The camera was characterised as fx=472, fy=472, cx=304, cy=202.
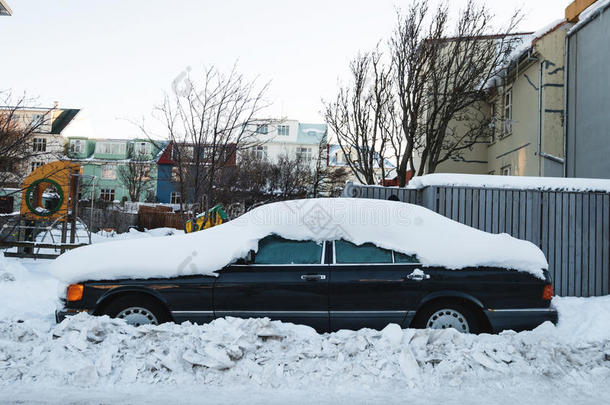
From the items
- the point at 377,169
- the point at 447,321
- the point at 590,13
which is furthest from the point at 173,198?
the point at 447,321

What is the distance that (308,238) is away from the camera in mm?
4996

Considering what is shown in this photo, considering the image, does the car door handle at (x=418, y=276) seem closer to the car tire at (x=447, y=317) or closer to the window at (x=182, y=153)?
the car tire at (x=447, y=317)

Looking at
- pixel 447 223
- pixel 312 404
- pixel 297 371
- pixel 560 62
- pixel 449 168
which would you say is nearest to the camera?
pixel 312 404

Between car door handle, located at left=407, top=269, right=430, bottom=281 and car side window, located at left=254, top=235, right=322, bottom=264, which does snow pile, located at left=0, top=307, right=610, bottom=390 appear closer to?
car door handle, located at left=407, top=269, right=430, bottom=281

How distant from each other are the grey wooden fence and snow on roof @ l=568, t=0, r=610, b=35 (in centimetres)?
631

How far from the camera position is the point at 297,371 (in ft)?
13.1

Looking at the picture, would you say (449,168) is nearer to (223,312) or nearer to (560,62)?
(560,62)

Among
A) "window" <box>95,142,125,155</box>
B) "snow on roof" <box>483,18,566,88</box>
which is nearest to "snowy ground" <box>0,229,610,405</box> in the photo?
"snow on roof" <box>483,18,566,88</box>

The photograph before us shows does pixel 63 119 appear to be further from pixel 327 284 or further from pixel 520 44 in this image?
pixel 327 284

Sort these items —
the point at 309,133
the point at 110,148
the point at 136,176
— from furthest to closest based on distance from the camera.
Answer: the point at 309,133 < the point at 110,148 < the point at 136,176

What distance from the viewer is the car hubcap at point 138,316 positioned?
4.73 meters

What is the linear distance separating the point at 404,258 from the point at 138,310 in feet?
9.11

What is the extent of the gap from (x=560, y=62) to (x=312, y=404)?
1420 cm

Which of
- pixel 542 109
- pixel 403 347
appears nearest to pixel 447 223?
pixel 403 347
